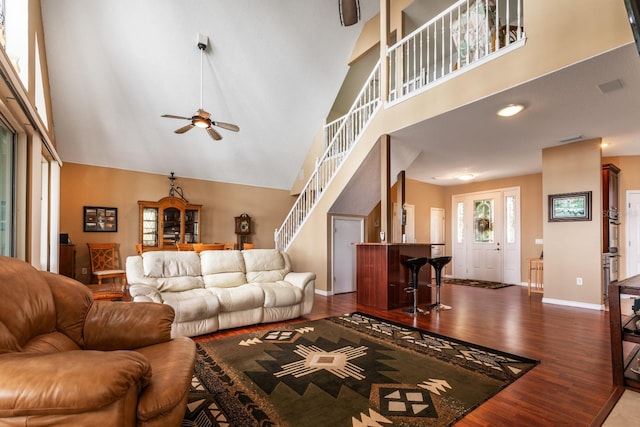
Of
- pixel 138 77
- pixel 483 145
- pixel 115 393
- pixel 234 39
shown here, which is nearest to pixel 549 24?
pixel 483 145

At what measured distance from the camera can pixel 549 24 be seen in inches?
114

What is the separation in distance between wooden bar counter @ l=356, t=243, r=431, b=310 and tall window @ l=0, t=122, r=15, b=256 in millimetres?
4152

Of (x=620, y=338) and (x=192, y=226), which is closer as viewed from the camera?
(x=620, y=338)

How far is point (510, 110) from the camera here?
3.61 m

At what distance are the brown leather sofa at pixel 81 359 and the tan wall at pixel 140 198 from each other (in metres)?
5.69

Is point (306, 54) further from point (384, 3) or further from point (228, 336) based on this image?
point (228, 336)

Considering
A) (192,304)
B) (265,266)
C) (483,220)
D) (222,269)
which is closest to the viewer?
(192,304)

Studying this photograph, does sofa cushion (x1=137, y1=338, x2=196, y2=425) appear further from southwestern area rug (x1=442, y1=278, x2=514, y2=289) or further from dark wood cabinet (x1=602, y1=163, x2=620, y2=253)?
southwestern area rug (x1=442, y1=278, x2=514, y2=289)

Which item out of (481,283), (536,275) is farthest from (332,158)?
(536,275)

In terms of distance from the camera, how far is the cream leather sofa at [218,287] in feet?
10.6

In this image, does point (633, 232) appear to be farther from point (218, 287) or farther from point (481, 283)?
point (218, 287)

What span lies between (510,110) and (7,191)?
5426 millimetres

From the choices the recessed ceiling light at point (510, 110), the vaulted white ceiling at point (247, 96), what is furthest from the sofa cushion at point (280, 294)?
the recessed ceiling light at point (510, 110)

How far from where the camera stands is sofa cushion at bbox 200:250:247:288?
12.8 feet
